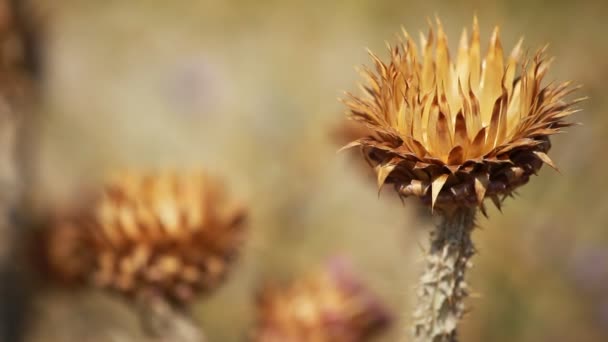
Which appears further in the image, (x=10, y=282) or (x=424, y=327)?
(x=10, y=282)

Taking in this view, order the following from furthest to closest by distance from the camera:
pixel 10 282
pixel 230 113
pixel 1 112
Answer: pixel 230 113 < pixel 10 282 < pixel 1 112

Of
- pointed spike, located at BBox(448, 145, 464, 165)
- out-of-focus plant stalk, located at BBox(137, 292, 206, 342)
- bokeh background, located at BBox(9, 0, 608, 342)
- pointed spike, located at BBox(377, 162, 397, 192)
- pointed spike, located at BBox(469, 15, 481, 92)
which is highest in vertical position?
bokeh background, located at BBox(9, 0, 608, 342)

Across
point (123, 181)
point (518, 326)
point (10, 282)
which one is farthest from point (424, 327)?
point (10, 282)

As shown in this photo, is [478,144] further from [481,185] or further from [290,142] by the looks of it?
[290,142]

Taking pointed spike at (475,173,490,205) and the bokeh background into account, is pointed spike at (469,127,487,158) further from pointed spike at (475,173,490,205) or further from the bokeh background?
the bokeh background

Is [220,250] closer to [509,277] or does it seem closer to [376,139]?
[376,139]

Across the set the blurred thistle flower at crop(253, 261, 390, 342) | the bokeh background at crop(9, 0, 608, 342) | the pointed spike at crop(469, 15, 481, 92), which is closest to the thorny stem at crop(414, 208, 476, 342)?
the pointed spike at crop(469, 15, 481, 92)

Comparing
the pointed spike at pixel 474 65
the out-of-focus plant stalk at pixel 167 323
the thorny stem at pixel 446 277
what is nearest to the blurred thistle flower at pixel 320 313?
the out-of-focus plant stalk at pixel 167 323
